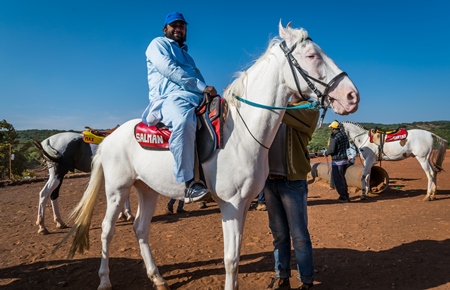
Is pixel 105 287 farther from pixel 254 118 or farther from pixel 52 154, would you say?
pixel 52 154

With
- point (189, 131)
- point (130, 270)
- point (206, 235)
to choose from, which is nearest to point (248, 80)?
point (189, 131)

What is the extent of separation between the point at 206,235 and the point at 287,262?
2506 mm

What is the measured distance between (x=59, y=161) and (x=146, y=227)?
3829 mm

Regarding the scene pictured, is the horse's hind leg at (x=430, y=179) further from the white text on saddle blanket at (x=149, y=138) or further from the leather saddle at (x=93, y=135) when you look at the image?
the leather saddle at (x=93, y=135)

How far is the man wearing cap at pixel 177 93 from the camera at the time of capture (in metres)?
2.68

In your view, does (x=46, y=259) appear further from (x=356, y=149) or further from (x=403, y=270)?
(x=356, y=149)

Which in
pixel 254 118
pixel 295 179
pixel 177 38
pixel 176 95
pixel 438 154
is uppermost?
pixel 177 38

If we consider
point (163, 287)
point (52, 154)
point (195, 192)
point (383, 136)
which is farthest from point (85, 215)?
point (383, 136)

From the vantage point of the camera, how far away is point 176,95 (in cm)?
295

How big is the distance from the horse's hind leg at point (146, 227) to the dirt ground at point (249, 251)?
0.74 ft

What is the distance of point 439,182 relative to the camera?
37.9 ft

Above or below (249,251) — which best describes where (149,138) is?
above

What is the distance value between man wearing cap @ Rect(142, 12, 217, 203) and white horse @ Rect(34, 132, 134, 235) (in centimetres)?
434

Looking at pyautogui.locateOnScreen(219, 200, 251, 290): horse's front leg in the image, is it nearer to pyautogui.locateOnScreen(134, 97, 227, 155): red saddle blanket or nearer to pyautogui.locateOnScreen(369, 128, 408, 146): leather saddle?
pyautogui.locateOnScreen(134, 97, 227, 155): red saddle blanket
